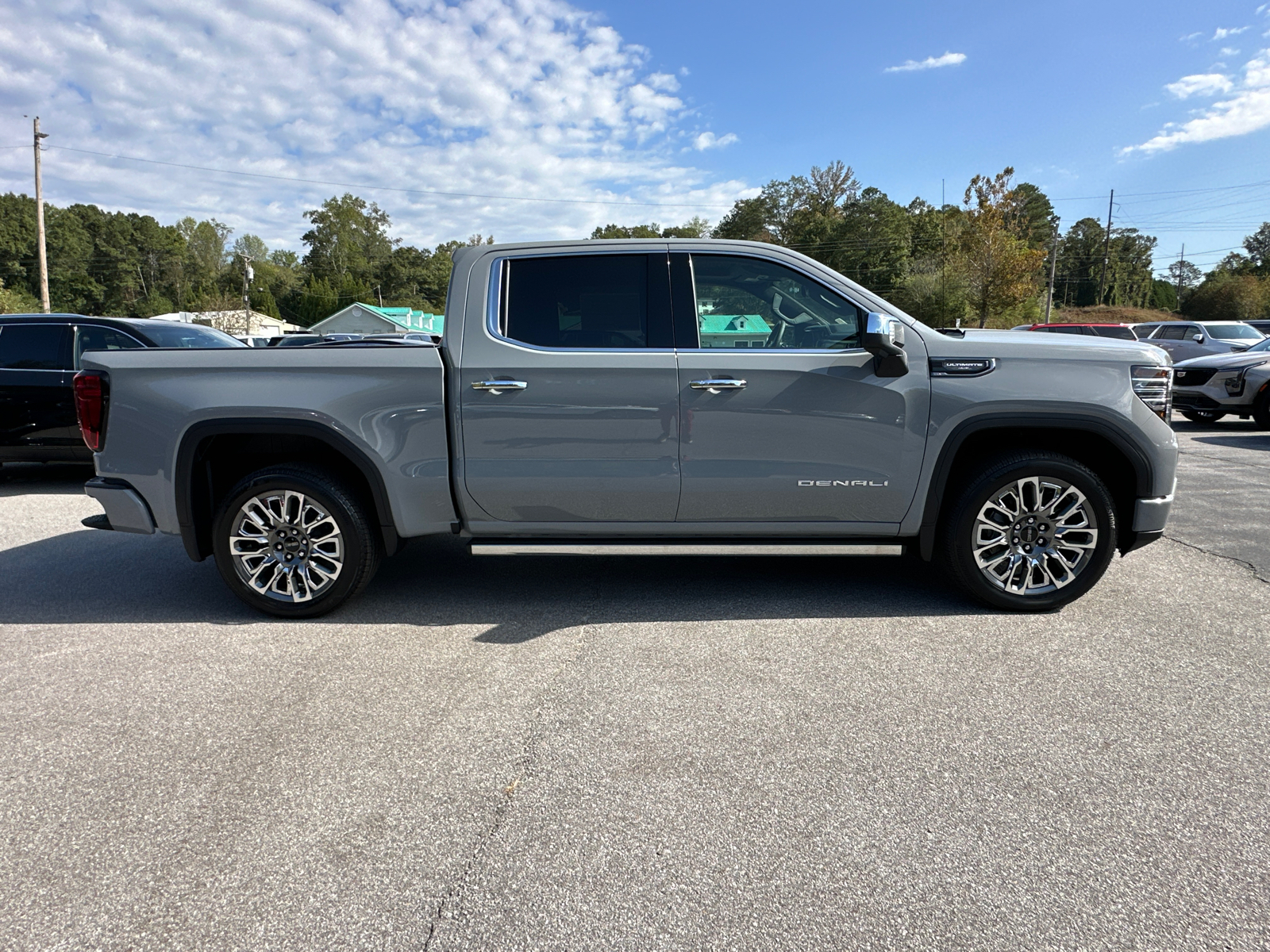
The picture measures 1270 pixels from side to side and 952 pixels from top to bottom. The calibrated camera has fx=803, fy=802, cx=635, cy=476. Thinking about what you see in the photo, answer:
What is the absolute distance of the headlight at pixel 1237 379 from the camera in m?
12.5

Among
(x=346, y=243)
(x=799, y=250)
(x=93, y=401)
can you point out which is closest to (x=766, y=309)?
(x=93, y=401)

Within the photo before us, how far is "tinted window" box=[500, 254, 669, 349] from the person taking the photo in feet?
13.9

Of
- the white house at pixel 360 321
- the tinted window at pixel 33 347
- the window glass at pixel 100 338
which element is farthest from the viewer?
the white house at pixel 360 321

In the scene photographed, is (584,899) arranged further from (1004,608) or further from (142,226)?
(142,226)

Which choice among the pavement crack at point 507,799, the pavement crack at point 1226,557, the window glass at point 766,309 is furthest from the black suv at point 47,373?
the pavement crack at point 1226,557

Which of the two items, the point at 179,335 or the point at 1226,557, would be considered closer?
the point at 1226,557

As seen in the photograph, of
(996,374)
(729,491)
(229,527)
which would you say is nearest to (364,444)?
(229,527)

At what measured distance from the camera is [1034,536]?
4242 millimetres

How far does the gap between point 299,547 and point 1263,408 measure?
14.2m

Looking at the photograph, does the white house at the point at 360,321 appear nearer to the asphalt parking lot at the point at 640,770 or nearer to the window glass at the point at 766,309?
the window glass at the point at 766,309

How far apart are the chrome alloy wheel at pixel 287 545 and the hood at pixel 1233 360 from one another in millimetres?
13035

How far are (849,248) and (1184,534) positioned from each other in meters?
75.0

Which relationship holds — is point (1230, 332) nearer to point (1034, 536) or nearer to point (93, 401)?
point (1034, 536)

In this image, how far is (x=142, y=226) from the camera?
369ft
